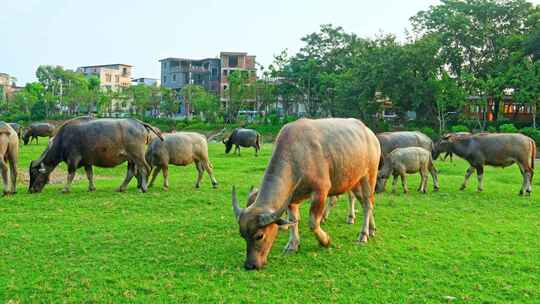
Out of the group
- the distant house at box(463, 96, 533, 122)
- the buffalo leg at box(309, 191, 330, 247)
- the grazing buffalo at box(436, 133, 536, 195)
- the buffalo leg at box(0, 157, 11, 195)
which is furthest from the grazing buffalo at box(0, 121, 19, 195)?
the distant house at box(463, 96, 533, 122)

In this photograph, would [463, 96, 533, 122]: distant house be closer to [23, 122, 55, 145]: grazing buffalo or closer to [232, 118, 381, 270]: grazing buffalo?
[23, 122, 55, 145]: grazing buffalo

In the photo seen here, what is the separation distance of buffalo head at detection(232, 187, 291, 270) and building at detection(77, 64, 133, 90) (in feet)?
374

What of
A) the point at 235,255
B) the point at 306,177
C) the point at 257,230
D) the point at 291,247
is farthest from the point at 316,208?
the point at 235,255

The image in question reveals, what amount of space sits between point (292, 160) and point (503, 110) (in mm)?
50456

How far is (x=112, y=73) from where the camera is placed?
119 m

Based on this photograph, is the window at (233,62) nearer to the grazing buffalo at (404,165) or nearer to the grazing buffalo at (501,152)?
the grazing buffalo at (501,152)

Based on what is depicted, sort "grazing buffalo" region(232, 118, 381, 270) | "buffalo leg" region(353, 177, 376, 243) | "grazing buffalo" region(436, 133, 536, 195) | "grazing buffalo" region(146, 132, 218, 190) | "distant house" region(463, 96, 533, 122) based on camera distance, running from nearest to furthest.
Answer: "grazing buffalo" region(232, 118, 381, 270) → "buffalo leg" region(353, 177, 376, 243) → "grazing buffalo" region(146, 132, 218, 190) → "grazing buffalo" region(436, 133, 536, 195) → "distant house" region(463, 96, 533, 122)

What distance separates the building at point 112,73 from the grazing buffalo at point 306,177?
4435 inches

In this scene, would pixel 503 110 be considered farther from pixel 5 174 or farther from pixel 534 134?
pixel 5 174

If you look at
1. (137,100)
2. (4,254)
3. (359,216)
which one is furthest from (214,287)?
(137,100)

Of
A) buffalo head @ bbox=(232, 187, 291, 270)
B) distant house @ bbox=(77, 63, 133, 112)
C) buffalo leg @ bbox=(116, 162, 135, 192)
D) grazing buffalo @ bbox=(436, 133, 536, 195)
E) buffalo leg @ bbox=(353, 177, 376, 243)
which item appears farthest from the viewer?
distant house @ bbox=(77, 63, 133, 112)

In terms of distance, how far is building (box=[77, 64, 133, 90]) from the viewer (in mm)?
116938

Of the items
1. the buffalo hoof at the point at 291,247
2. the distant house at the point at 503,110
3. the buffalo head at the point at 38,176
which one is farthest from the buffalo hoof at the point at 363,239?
the distant house at the point at 503,110

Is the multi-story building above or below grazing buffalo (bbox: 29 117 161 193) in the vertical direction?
above
